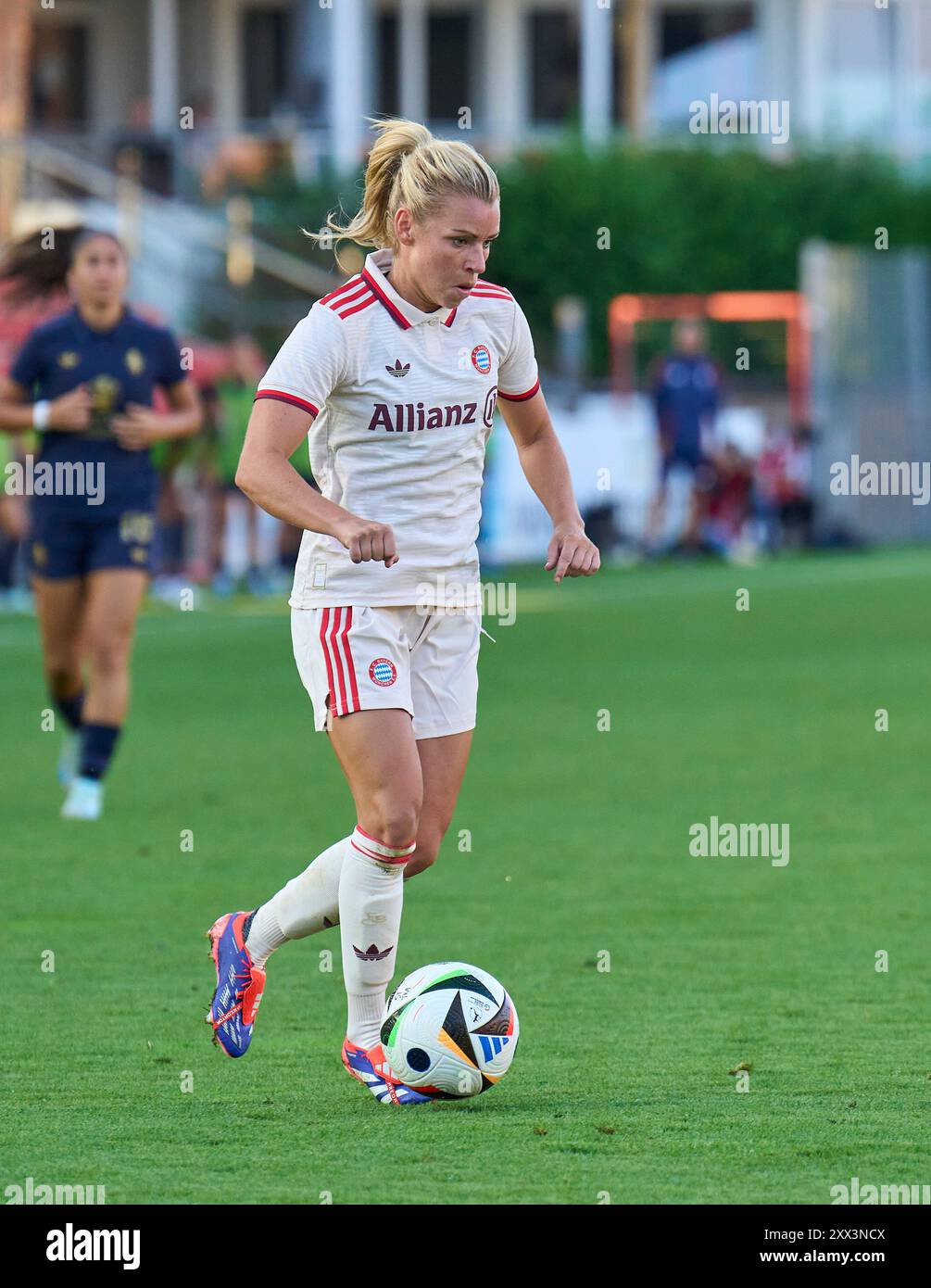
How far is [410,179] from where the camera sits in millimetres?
5543

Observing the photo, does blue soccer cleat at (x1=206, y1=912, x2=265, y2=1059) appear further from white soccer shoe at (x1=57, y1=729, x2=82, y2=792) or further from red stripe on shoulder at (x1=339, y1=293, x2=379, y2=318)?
white soccer shoe at (x1=57, y1=729, x2=82, y2=792)

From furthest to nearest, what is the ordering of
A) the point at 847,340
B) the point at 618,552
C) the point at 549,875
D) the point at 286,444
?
the point at 847,340
the point at 618,552
the point at 549,875
the point at 286,444

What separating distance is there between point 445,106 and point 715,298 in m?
6.91

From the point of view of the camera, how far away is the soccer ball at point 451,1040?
5.60 meters

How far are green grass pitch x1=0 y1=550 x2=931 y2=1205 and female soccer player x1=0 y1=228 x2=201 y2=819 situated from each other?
62 cm

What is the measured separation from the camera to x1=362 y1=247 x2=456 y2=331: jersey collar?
5.66 m

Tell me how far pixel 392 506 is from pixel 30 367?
4.99m

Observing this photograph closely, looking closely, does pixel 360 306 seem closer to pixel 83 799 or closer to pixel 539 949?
pixel 539 949

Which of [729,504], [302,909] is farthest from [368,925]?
[729,504]

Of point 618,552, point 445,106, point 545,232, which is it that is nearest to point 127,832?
point 618,552

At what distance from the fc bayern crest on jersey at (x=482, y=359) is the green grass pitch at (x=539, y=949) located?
5.51 ft

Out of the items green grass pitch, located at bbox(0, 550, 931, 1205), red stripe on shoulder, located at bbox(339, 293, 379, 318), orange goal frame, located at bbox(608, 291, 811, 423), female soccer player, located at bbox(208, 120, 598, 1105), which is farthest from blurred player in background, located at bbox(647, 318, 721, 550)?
red stripe on shoulder, located at bbox(339, 293, 379, 318)
